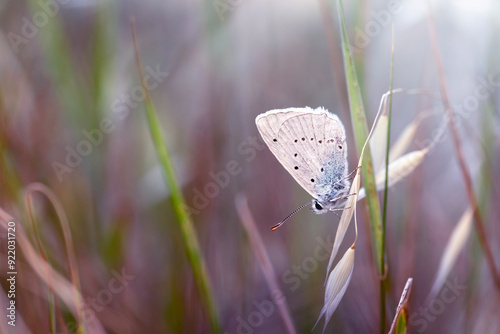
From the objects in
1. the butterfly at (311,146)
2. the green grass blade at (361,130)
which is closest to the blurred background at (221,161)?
the butterfly at (311,146)

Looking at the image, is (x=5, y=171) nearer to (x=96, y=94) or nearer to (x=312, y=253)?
(x=96, y=94)

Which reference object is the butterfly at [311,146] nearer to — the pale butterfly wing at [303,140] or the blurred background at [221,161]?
the pale butterfly wing at [303,140]

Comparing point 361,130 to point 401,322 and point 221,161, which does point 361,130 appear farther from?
point 221,161

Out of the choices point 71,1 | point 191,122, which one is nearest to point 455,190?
point 191,122

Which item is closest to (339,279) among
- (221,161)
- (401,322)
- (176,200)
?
(401,322)

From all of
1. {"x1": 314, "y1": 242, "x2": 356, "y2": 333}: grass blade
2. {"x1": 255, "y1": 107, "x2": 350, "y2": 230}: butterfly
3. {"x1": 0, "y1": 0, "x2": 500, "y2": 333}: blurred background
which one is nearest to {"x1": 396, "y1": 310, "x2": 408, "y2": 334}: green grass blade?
{"x1": 314, "y1": 242, "x2": 356, "y2": 333}: grass blade

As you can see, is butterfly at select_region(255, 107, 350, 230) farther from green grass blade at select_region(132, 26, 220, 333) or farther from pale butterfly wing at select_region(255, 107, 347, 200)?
green grass blade at select_region(132, 26, 220, 333)
